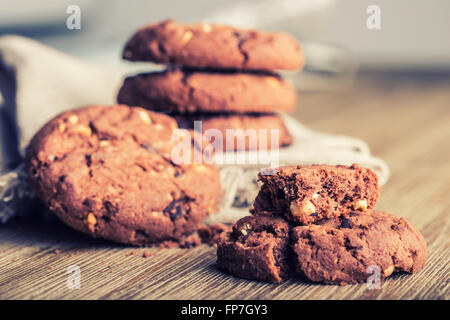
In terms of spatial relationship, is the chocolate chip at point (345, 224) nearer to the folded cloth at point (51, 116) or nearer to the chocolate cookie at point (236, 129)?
the folded cloth at point (51, 116)

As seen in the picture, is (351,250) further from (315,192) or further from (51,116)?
(51,116)

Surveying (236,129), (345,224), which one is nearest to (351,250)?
(345,224)

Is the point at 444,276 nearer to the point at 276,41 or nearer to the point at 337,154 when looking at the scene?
the point at 337,154

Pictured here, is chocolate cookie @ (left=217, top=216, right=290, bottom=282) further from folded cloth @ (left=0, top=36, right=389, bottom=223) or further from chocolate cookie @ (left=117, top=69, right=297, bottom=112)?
chocolate cookie @ (left=117, top=69, right=297, bottom=112)

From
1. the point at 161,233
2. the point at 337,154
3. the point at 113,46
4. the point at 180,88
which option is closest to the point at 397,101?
the point at 113,46

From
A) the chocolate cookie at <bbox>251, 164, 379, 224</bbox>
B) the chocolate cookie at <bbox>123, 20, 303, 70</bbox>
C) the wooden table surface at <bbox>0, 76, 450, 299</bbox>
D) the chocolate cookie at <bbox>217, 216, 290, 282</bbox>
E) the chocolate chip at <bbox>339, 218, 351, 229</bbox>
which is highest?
the chocolate cookie at <bbox>123, 20, 303, 70</bbox>

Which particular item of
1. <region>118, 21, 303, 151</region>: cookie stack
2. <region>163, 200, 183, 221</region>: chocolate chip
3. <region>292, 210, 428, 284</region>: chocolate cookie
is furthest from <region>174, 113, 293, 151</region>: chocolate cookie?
<region>292, 210, 428, 284</region>: chocolate cookie
